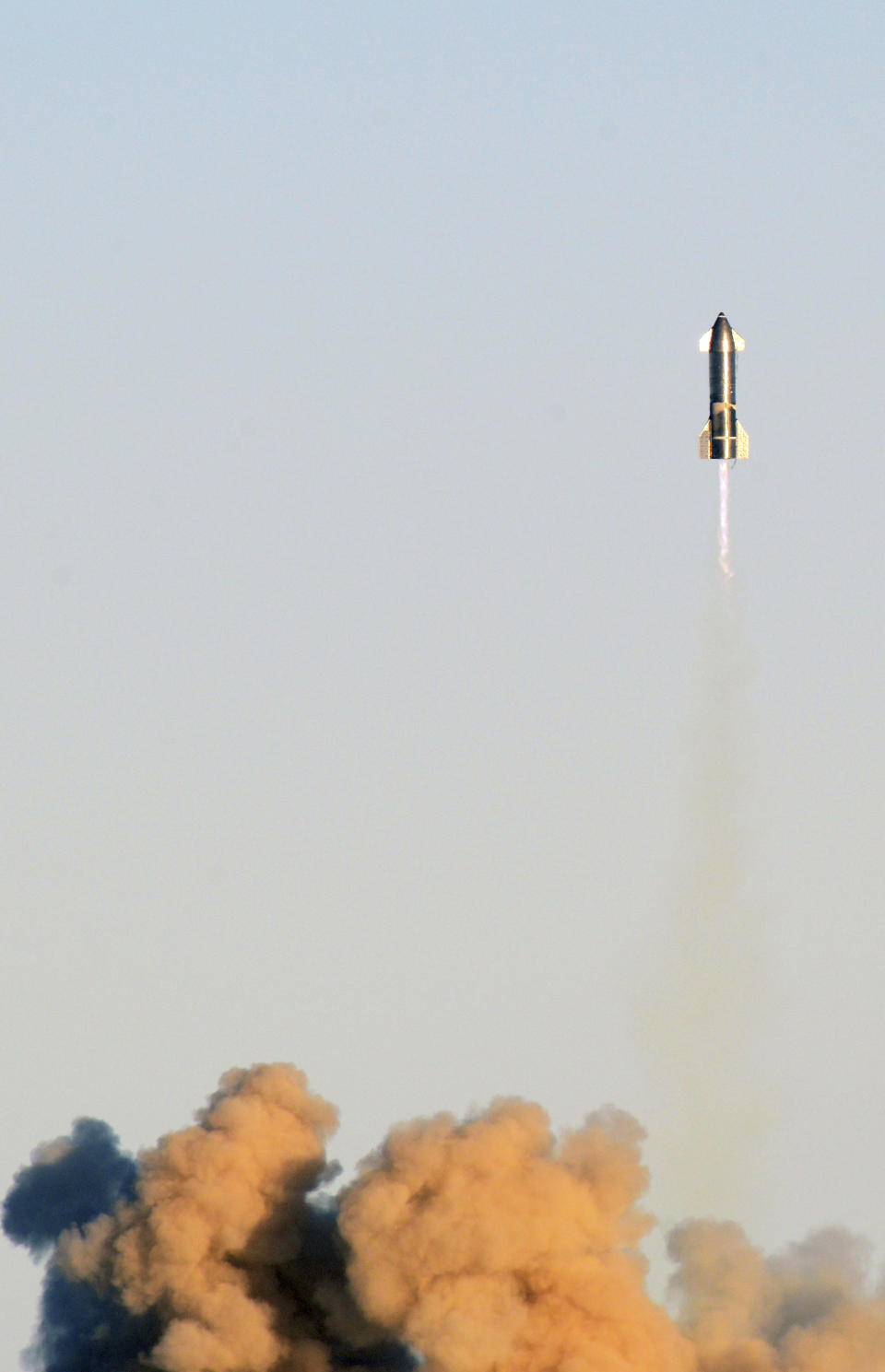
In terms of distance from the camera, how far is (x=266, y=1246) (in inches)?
4134

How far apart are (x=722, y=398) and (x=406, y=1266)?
20762 mm

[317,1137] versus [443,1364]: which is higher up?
[317,1137]

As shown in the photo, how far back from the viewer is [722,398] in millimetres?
105562

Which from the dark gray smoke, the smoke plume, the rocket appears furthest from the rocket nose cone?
the dark gray smoke

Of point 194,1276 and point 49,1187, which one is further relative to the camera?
point 49,1187

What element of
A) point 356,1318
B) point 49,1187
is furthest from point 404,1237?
point 49,1187

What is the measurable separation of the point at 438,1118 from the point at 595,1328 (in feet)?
19.1

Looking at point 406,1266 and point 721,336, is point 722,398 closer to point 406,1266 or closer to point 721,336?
point 721,336

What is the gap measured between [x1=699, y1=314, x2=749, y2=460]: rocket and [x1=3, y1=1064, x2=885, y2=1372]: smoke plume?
15.2 m

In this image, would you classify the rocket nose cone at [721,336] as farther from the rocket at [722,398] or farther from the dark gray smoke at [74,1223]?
the dark gray smoke at [74,1223]

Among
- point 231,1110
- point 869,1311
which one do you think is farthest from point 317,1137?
point 869,1311

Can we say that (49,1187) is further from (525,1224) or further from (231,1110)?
(525,1224)

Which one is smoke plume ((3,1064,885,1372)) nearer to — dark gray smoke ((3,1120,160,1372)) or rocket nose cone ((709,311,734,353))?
dark gray smoke ((3,1120,160,1372))

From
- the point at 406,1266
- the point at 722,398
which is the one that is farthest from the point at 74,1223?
the point at 722,398
